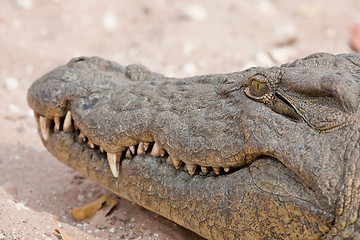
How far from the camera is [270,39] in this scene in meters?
7.70

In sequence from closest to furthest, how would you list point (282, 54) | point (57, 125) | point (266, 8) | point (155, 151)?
point (155, 151)
point (57, 125)
point (282, 54)
point (266, 8)

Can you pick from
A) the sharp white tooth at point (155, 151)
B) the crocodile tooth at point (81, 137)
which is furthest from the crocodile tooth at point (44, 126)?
the sharp white tooth at point (155, 151)

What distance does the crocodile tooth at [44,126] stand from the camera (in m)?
3.64

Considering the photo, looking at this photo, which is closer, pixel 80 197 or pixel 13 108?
pixel 80 197

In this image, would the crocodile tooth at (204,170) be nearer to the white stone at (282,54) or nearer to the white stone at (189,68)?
the white stone at (189,68)

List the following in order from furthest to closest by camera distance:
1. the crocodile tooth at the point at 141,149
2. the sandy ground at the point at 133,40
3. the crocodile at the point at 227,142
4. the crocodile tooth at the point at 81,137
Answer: the sandy ground at the point at 133,40 < the crocodile tooth at the point at 81,137 < the crocodile tooth at the point at 141,149 < the crocodile at the point at 227,142

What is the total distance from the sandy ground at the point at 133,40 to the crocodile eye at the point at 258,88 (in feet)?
6.21

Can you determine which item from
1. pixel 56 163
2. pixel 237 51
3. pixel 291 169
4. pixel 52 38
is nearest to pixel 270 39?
pixel 237 51

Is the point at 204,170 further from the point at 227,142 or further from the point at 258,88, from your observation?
→ the point at 258,88

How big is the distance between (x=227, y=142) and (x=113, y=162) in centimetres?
90

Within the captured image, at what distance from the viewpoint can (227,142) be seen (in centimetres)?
281

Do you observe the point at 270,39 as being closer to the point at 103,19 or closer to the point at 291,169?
the point at 103,19

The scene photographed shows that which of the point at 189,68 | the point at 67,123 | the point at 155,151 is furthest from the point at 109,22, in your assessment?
the point at 155,151

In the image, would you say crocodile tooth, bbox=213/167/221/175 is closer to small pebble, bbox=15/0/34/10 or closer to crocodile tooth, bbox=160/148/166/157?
crocodile tooth, bbox=160/148/166/157
